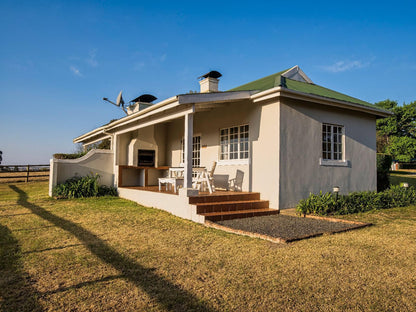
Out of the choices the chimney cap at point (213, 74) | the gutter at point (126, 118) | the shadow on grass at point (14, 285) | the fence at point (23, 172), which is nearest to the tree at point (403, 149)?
the chimney cap at point (213, 74)

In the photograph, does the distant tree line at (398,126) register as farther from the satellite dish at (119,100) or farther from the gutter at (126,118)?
the gutter at (126,118)

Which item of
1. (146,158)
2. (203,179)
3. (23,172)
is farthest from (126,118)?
(23,172)

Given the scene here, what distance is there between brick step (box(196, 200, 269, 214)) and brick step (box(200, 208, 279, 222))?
0.12 meters

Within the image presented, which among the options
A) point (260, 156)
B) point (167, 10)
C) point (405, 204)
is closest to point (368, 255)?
point (260, 156)

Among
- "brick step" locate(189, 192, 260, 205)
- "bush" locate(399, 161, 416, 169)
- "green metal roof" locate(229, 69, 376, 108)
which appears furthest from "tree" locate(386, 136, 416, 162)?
"brick step" locate(189, 192, 260, 205)

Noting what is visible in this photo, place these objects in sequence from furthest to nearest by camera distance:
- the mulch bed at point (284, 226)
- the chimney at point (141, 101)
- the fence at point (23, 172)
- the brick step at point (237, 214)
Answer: the fence at point (23, 172)
the chimney at point (141, 101)
the brick step at point (237, 214)
the mulch bed at point (284, 226)

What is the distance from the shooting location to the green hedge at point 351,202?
7.97m

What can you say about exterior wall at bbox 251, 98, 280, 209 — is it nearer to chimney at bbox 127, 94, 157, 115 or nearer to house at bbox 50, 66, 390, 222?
house at bbox 50, 66, 390, 222

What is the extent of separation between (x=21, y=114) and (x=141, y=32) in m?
10.5

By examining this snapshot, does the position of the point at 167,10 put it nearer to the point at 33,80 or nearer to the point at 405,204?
the point at 33,80

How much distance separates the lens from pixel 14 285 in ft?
10.9

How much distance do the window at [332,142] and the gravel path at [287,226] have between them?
3.02 metres

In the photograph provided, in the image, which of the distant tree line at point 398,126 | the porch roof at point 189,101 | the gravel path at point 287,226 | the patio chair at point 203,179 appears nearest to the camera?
the gravel path at point 287,226

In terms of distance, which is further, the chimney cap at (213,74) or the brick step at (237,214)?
the chimney cap at (213,74)
